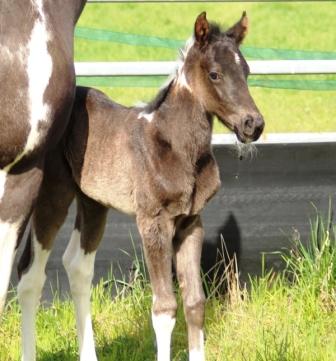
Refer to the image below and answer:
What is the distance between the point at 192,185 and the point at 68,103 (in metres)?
0.94

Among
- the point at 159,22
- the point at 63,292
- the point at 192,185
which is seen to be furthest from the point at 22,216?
the point at 159,22

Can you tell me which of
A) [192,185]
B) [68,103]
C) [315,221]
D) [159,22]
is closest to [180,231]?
[192,185]

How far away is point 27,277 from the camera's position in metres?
5.16

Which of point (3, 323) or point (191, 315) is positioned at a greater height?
point (191, 315)

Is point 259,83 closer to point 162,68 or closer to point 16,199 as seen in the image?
point 162,68

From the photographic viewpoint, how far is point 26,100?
13.0 ft

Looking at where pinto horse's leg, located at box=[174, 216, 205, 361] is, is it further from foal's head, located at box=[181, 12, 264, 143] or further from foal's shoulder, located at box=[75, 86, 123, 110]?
foal's shoulder, located at box=[75, 86, 123, 110]

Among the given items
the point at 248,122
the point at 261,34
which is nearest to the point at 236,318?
the point at 248,122

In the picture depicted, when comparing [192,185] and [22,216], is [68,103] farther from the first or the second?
[192,185]

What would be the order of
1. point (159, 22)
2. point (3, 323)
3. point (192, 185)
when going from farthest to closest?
1. point (159, 22)
2. point (3, 323)
3. point (192, 185)

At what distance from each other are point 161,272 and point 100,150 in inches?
Answer: 27.5

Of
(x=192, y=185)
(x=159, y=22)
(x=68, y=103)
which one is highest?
(x=68, y=103)

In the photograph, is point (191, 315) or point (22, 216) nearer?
point (22, 216)

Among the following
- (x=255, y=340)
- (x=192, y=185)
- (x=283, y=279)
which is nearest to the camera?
(x=192, y=185)
